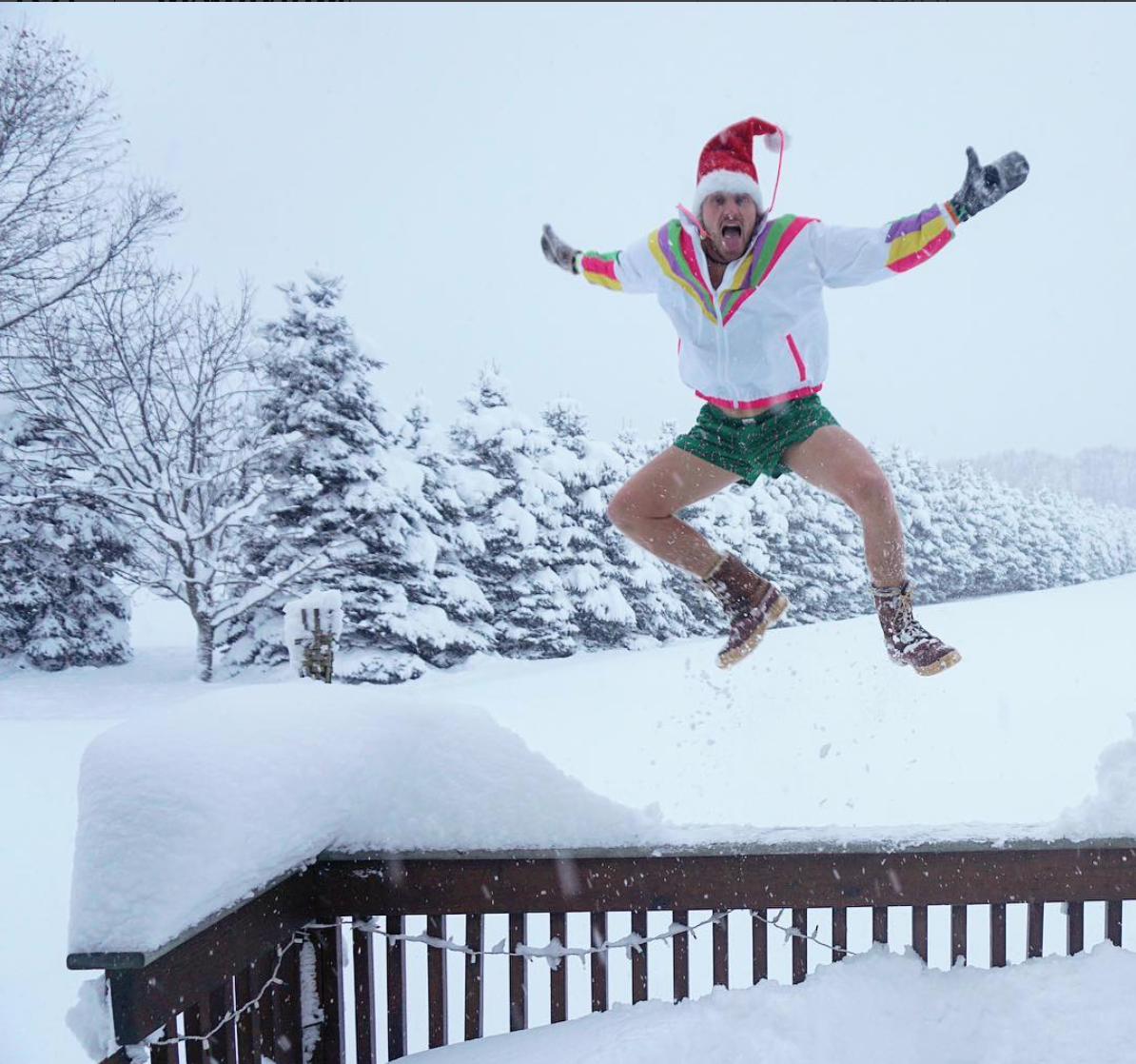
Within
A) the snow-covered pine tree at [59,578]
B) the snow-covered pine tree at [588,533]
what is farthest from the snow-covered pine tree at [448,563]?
the snow-covered pine tree at [59,578]

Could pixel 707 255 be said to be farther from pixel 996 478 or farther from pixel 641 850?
pixel 996 478

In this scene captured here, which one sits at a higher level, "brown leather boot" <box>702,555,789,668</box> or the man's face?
the man's face

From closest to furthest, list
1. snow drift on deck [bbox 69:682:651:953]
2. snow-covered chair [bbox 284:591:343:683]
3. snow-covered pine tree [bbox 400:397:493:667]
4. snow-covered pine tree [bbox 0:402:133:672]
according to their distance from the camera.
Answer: snow drift on deck [bbox 69:682:651:953]
snow-covered chair [bbox 284:591:343:683]
snow-covered pine tree [bbox 0:402:133:672]
snow-covered pine tree [bbox 400:397:493:667]

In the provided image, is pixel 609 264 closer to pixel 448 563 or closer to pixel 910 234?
pixel 910 234

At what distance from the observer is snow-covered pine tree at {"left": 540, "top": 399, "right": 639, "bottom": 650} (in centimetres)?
1223

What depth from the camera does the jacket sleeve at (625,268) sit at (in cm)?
222

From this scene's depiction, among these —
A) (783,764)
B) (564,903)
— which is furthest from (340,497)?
(564,903)

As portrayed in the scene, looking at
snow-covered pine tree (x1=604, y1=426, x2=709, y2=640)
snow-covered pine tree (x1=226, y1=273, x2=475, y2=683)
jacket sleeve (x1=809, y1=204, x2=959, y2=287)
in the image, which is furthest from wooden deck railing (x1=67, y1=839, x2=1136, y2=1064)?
snow-covered pine tree (x1=604, y1=426, x2=709, y2=640)

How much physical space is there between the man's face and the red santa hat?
0.02m

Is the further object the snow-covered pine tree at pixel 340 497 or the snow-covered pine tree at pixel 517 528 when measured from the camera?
the snow-covered pine tree at pixel 517 528

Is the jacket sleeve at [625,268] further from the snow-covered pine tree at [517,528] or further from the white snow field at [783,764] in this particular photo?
the snow-covered pine tree at [517,528]

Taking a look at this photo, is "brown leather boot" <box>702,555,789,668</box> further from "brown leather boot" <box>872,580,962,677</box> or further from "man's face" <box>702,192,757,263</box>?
"man's face" <box>702,192,757,263</box>

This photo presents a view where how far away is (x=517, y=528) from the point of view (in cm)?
1212

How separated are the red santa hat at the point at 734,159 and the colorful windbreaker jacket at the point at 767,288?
91mm
